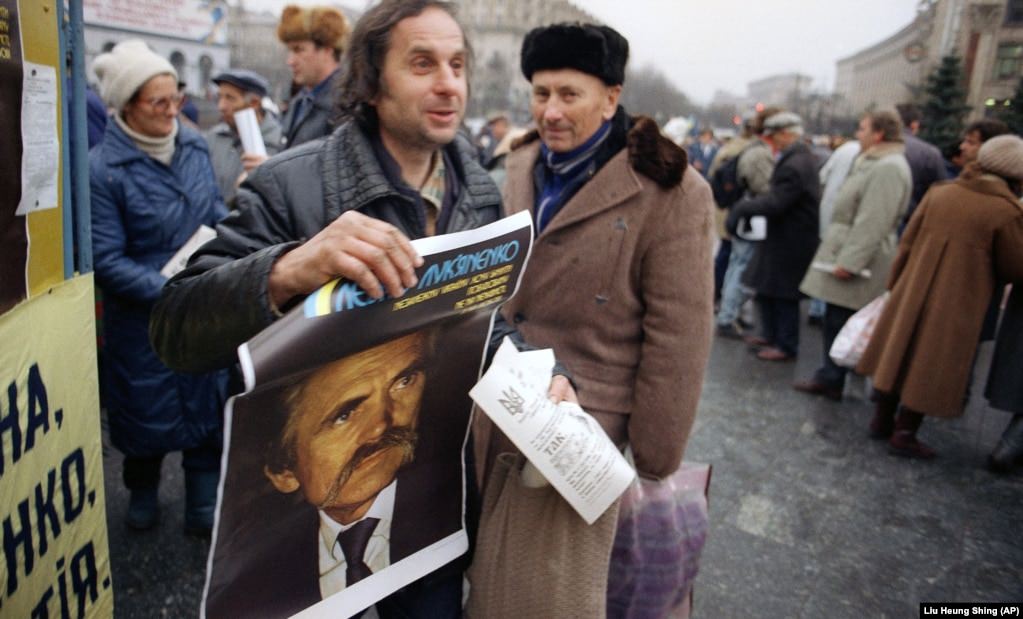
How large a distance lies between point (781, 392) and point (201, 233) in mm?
4040

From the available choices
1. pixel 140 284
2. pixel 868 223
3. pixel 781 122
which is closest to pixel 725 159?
pixel 781 122

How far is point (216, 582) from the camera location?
113 centimetres

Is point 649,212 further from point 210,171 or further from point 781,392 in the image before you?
point 781,392

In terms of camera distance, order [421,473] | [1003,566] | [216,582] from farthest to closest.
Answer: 1. [1003,566]
2. [421,473]
3. [216,582]

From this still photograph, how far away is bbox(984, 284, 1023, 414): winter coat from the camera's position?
3.90 meters

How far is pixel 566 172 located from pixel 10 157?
1403 mm

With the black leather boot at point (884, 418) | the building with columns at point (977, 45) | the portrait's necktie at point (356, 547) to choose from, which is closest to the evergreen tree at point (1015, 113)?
the building with columns at point (977, 45)

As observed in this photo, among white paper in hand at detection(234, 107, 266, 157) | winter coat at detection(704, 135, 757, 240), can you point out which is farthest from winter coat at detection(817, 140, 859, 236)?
white paper in hand at detection(234, 107, 266, 157)

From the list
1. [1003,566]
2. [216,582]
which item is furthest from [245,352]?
[1003,566]

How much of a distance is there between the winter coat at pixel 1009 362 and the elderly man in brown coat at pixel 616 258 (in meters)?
2.97

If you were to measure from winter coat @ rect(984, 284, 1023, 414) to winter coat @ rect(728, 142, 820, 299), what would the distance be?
172 cm

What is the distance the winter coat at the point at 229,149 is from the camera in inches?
160

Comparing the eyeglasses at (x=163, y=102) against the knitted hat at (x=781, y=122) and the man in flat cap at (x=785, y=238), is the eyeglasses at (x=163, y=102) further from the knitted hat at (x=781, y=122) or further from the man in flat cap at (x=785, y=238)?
the knitted hat at (x=781, y=122)

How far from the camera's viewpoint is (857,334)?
4414mm
